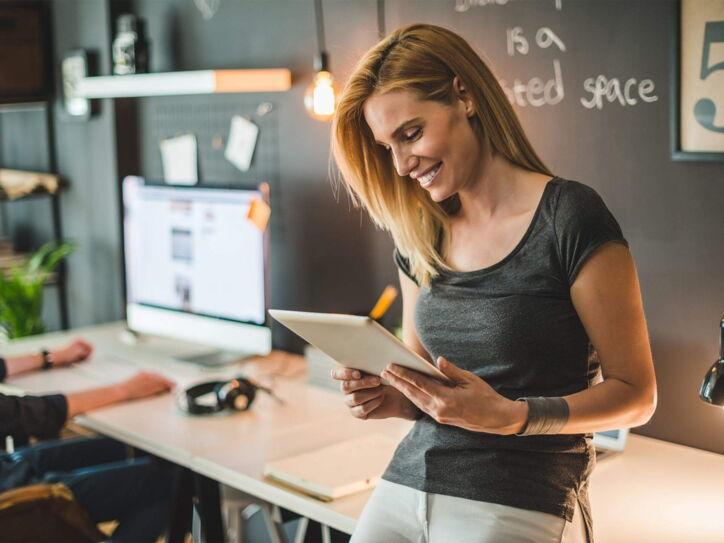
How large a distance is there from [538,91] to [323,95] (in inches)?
22.0

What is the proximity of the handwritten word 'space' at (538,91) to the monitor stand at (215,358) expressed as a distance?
43.0 inches

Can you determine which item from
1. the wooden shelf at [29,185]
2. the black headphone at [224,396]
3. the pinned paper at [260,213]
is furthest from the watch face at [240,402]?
the wooden shelf at [29,185]

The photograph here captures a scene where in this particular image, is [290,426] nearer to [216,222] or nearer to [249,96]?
[216,222]

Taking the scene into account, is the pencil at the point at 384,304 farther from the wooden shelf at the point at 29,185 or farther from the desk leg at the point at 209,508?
the wooden shelf at the point at 29,185

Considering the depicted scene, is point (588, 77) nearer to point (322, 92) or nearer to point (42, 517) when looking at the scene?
point (322, 92)

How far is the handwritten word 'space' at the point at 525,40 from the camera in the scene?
2.02m

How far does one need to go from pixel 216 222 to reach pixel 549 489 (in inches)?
56.0

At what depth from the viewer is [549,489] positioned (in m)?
1.42

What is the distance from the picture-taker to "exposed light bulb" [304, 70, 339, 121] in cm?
236

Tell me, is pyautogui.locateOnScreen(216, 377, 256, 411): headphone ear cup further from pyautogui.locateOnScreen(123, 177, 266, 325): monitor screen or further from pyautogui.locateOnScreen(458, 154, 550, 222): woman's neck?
pyautogui.locateOnScreen(458, 154, 550, 222): woman's neck

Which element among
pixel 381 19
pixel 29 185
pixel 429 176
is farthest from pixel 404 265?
pixel 29 185

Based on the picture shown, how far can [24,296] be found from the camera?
3387 millimetres

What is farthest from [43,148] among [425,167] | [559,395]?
[559,395]

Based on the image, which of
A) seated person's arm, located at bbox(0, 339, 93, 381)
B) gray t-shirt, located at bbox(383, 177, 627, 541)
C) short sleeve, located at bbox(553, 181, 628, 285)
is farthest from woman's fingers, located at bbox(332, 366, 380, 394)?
seated person's arm, located at bbox(0, 339, 93, 381)
